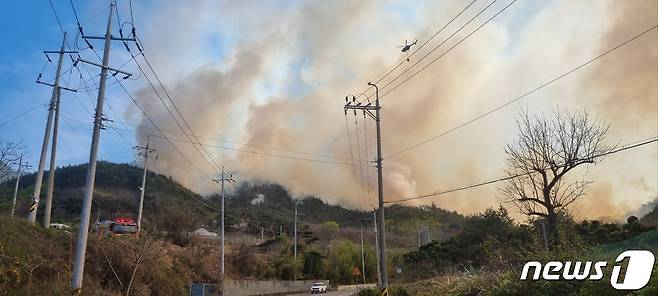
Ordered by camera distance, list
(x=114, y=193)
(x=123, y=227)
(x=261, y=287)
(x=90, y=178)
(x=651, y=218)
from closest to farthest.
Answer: (x=90, y=178) < (x=651, y=218) < (x=123, y=227) < (x=261, y=287) < (x=114, y=193)

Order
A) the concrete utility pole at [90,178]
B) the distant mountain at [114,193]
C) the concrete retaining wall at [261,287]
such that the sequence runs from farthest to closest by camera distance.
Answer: the distant mountain at [114,193] → the concrete retaining wall at [261,287] → the concrete utility pole at [90,178]

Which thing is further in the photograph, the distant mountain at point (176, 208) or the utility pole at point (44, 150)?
the distant mountain at point (176, 208)

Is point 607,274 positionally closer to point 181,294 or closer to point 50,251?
point 50,251

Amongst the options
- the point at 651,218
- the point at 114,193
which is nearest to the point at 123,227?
the point at 651,218

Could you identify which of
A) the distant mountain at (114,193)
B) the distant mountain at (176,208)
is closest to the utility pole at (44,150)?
the distant mountain at (176,208)

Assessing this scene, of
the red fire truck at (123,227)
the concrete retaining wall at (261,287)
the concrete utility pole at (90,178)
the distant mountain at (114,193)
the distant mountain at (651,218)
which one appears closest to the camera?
the concrete utility pole at (90,178)

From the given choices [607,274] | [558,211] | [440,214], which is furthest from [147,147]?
[440,214]

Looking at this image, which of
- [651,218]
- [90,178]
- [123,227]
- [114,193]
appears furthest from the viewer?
[114,193]

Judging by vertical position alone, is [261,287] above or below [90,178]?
below

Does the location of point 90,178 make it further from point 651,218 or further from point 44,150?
point 651,218

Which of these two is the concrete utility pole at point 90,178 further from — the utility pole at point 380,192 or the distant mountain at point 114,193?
the distant mountain at point 114,193

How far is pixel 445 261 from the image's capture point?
52844mm

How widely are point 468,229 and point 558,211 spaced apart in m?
33.8

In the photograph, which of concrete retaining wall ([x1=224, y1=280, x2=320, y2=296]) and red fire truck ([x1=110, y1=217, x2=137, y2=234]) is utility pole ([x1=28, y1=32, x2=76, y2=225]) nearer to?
red fire truck ([x1=110, y1=217, x2=137, y2=234])
